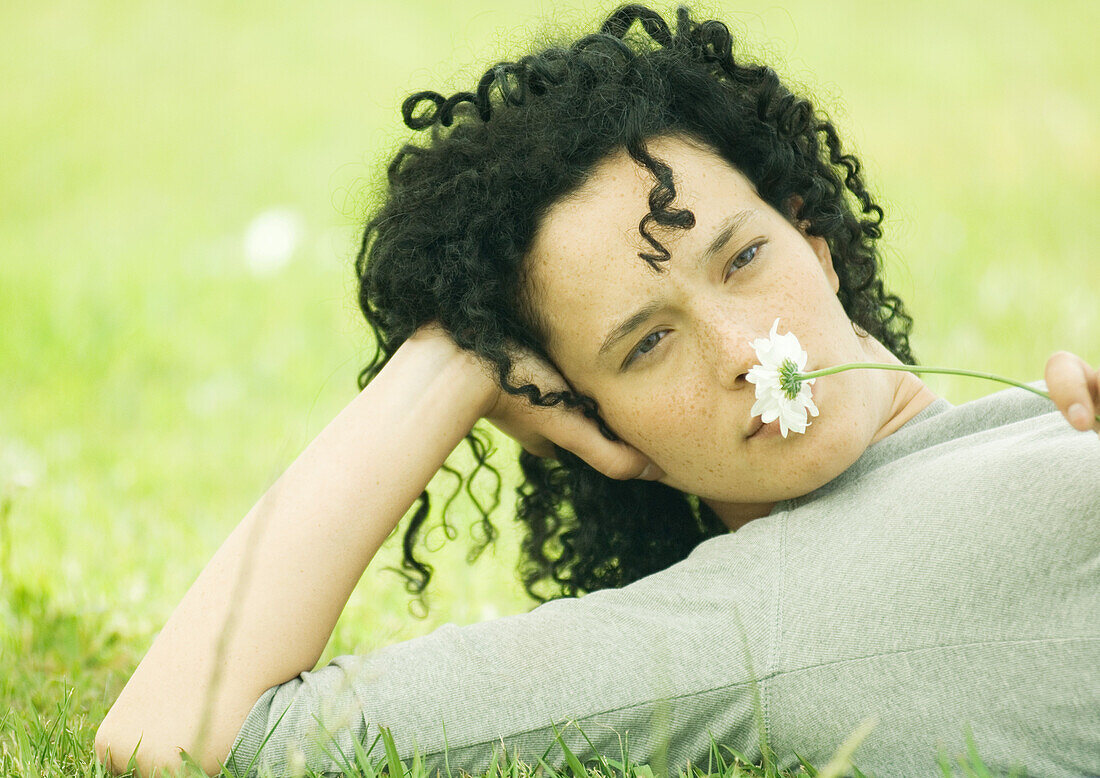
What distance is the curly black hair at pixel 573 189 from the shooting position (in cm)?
261

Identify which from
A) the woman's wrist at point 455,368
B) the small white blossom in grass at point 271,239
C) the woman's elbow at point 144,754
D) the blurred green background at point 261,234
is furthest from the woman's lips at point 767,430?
the small white blossom in grass at point 271,239

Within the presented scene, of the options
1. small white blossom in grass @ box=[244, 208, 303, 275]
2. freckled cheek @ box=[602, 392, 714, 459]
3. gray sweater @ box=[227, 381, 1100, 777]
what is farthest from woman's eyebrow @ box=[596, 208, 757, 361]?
small white blossom in grass @ box=[244, 208, 303, 275]

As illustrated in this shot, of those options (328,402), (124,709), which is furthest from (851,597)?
(328,402)

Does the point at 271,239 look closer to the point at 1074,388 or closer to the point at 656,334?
the point at 656,334

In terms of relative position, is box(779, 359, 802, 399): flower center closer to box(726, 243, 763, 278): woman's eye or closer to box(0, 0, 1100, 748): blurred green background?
box(726, 243, 763, 278): woman's eye

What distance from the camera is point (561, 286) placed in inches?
99.4

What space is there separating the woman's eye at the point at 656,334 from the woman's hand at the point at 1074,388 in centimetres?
83

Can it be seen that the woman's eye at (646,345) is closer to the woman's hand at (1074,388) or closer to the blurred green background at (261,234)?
the blurred green background at (261,234)

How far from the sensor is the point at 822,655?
2082 mm

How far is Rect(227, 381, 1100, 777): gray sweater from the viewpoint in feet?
6.43

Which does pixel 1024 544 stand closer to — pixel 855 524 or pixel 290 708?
pixel 855 524

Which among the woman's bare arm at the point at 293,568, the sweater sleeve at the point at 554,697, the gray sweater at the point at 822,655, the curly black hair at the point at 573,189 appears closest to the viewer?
the gray sweater at the point at 822,655

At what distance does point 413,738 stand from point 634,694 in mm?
390

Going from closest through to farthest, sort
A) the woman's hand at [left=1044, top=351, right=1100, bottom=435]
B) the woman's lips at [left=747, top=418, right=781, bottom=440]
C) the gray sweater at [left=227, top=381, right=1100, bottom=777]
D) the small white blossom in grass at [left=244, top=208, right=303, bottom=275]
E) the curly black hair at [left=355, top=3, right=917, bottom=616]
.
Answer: the woman's hand at [left=1044, top=351, right=1100, bottom=435], the gray sweater at [left=227, top=381, right=1100, bottom=777], the woman's lips at [left=747, top=418, right=781, bottom=440], the curly black hair at [left=355, top=3, right=917, bottom=616], the small white blossom in grass at [left=244, top=208, right=303, bottom=275]
